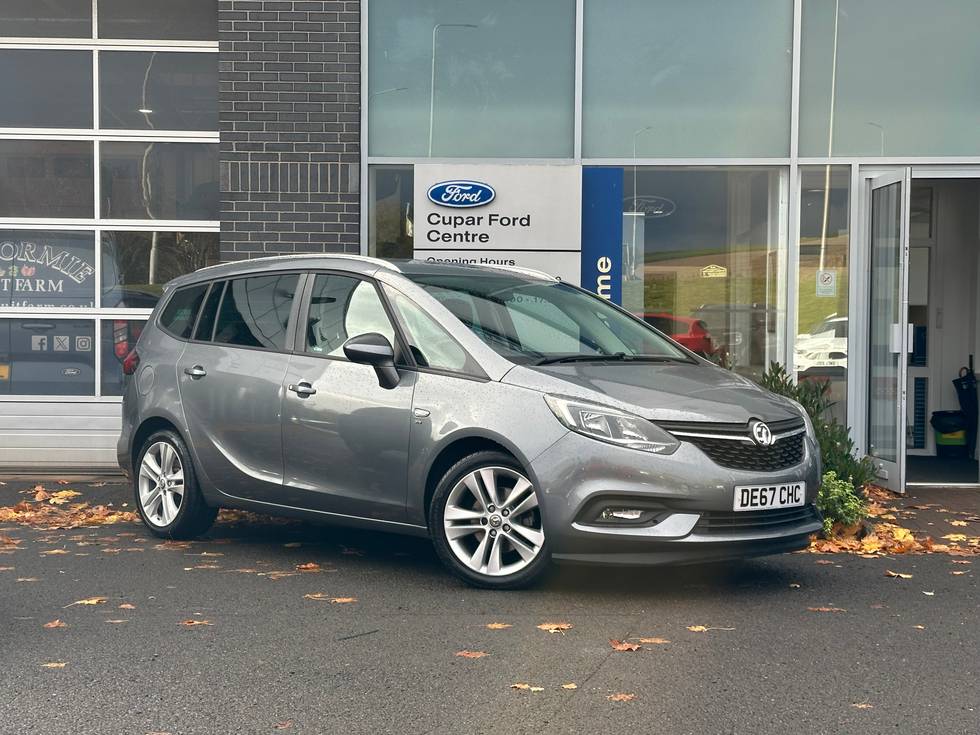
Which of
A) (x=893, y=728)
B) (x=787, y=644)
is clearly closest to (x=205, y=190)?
(x=787, y=644)

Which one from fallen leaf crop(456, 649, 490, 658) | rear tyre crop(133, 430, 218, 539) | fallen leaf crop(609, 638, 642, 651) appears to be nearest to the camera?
fallen leaf crop(456, 649, 490, 658)

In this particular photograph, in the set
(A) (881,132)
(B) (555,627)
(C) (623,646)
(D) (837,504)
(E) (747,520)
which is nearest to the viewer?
(C) (623,646)

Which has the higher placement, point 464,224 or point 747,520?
point 464,224

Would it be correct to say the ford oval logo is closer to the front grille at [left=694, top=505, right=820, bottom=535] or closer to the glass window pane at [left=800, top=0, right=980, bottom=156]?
the glass window pane at [left=800, top=0, right=980, bottom=156]

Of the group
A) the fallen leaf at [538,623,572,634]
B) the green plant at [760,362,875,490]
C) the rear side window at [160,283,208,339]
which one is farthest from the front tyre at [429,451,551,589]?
the green plant at [760,362,875,490]

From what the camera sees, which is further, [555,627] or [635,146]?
[635,146]

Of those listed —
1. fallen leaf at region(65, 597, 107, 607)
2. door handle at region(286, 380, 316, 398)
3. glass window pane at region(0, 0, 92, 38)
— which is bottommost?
fallen leaf at region(65, 597, 107, 607)

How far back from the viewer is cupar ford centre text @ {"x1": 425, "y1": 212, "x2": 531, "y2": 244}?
439 inches

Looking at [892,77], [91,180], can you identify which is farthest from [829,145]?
[91,180]

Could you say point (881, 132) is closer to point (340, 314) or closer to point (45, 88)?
point (340, 314)

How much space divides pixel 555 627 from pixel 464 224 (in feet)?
19.4

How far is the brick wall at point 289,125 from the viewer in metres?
11.5

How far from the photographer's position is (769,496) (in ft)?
21.0

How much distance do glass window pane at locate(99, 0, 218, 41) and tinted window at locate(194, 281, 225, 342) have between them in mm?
4691
